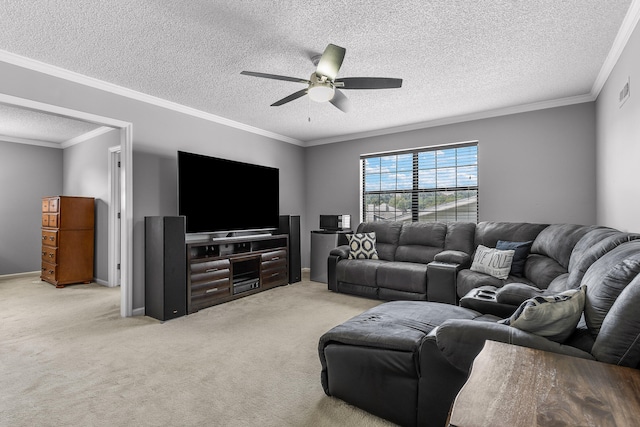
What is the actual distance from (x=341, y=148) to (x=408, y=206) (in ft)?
5.41

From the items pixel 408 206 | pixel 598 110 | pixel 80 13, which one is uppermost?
pixel 80 13

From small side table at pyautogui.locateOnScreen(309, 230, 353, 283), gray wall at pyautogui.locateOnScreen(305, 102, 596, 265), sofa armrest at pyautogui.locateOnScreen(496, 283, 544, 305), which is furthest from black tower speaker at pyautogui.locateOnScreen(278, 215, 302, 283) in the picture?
sofa armrest at pyautogui.locateOnScreen(496, 283, 544, 305)

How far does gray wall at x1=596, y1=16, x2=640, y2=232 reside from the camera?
235 centimetres

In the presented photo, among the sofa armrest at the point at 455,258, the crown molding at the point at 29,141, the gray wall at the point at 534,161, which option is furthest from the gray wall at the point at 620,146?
the crown molding at the point at 29,141

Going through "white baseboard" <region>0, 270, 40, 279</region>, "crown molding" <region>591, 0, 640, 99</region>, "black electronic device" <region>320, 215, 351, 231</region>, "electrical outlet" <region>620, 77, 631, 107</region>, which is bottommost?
"white baseboard" <region>0, 270, 40, 279</region>

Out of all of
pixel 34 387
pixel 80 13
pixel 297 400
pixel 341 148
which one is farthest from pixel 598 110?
pixel 34 387

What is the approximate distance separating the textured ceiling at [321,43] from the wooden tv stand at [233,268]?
1.89 meters

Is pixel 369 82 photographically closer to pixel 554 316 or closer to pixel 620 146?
pixel 554 316

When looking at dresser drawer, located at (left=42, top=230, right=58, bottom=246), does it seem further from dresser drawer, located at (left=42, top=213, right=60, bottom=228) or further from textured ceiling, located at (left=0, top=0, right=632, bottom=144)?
textured ceiling, located at (left=0, top=0, right=632, bottom=144)

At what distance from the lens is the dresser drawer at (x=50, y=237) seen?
16.4 feet

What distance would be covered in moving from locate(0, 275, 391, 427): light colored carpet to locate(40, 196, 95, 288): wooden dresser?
1.01 metres

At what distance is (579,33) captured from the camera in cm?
246

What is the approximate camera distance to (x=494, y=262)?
134 inches

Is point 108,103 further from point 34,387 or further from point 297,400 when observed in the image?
point 297,400
